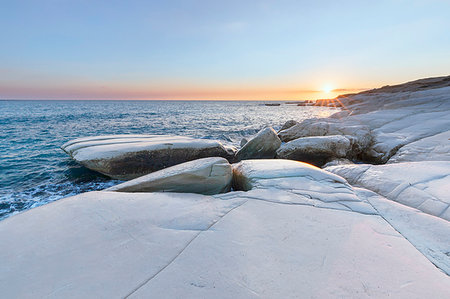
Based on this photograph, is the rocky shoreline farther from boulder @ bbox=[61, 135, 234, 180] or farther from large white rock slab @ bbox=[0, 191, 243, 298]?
boulder @ bbox=[61, 135, 234, 180]

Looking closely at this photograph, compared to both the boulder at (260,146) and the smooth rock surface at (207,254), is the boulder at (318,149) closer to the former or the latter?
the boulder at (260,146)

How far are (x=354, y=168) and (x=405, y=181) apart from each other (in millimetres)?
986

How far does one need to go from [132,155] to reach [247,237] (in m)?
4.58

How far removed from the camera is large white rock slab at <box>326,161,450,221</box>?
255cm

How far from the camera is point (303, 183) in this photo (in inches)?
128

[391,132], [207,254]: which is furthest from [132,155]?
[391,132]

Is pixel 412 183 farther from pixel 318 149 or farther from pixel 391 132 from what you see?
pixel 391 132

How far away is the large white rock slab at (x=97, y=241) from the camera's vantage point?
1447 millimetres

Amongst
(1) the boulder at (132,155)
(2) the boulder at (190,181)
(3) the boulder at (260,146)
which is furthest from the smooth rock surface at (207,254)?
(3) the boulder at (260,146)

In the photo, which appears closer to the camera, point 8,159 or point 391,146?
point 391,146

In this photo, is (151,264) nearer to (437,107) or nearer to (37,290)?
(37,290)

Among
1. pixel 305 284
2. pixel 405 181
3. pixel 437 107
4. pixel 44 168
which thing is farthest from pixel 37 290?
pixel 437 107

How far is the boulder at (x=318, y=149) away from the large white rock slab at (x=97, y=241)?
4.63m

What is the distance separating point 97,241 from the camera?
6.30 feet
